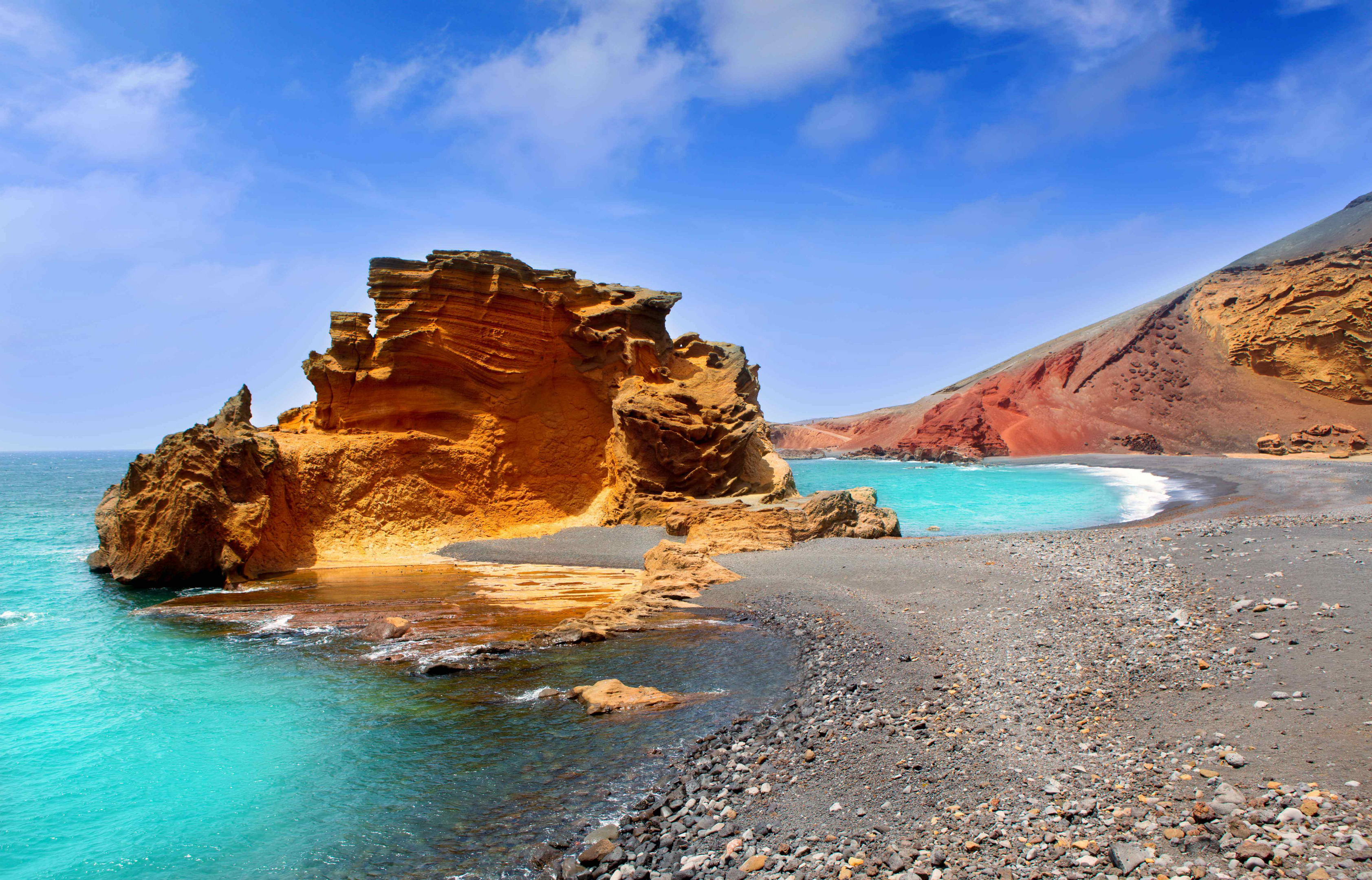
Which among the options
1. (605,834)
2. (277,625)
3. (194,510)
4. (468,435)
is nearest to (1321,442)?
(468,435)

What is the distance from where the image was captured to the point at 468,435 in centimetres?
1898

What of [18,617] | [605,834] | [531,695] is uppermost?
[18,617]

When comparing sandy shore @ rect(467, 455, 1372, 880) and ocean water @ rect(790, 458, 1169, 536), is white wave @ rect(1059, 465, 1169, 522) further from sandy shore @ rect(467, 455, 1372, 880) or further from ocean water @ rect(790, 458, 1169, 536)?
sandy shore @ rect(467, 455, 1372, 880)

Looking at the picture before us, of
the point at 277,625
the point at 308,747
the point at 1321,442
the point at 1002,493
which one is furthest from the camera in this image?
the point at 1321,442

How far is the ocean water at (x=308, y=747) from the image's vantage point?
493cm

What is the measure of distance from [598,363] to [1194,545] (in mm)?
14438

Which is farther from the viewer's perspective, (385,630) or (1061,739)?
(385,630)

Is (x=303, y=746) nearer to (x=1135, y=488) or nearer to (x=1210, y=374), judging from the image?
(x=1135, y=488)

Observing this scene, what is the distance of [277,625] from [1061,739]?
1064cm

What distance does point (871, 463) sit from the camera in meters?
65.7

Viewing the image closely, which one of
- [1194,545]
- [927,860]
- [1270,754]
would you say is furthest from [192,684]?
[1194,545]

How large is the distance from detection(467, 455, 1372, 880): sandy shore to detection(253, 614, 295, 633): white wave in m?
7.42

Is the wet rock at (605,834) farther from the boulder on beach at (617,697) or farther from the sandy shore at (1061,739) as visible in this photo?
the boulder on beach at (617,697)

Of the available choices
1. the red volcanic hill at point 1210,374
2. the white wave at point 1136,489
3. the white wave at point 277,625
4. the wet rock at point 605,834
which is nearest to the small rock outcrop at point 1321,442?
the red volcanic hill at point 1210,374
